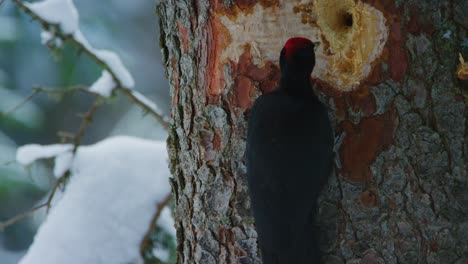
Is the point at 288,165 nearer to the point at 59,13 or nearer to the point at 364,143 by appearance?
the point at 364,143

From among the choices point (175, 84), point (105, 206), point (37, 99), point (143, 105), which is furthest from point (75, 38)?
point (37, 99)

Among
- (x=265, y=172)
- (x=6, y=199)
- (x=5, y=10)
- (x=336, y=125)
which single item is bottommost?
(x=265, y=172)

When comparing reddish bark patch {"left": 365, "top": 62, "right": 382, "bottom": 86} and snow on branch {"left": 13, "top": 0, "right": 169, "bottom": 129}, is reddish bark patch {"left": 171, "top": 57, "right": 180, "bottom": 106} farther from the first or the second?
snow on branch {"left": 13, "top": 0, "right": 169, "bottom": 129}

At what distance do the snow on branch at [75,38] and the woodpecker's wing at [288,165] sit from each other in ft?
3.78

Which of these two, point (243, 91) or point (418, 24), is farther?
point (243, 91)

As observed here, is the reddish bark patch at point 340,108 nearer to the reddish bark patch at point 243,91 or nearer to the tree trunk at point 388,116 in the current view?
the tree trunk at point 388,116

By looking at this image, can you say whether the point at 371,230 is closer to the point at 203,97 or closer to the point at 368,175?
the point at 368,175

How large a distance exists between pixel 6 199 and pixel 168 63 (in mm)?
3581

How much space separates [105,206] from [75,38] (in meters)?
0.62

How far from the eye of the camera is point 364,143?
143cm

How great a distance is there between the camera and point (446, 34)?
4.67ft

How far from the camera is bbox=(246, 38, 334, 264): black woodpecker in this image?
4.36 feet

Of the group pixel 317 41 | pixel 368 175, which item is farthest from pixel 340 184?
pixel 317 41

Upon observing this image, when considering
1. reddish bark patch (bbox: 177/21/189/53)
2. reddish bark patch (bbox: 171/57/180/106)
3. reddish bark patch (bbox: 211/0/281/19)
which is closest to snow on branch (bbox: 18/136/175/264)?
reddish bark patch (bbox: 171/57/180/106)
